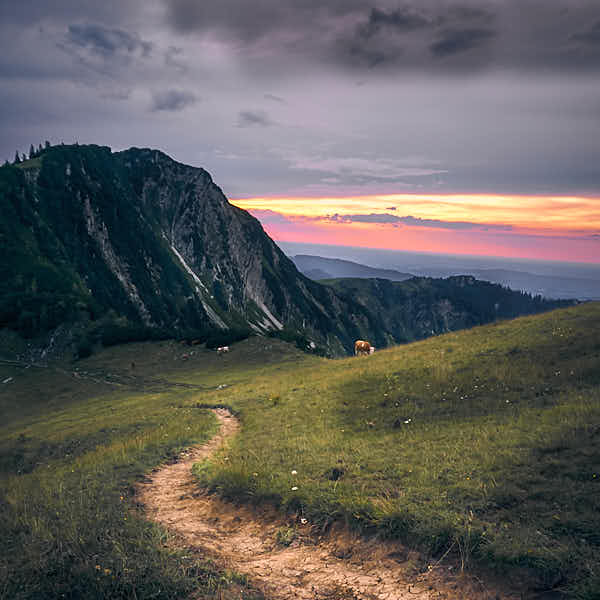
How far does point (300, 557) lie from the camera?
27.8ft

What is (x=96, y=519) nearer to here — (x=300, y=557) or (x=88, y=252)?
(x=300, y=557)

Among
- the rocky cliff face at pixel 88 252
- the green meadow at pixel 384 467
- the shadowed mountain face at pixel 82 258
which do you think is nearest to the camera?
the green meadow at pixel 384 467

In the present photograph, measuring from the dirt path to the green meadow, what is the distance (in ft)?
1.48

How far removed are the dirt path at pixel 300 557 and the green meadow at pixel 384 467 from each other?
0.45 m

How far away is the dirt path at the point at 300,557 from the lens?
709 centimetres

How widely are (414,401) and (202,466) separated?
9.69m

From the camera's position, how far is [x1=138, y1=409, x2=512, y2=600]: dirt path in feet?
23.3

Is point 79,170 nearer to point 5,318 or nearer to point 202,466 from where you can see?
point 5,318

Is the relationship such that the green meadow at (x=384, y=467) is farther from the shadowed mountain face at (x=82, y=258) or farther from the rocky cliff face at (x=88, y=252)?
the rocky cliff face at (x=88, y=252)

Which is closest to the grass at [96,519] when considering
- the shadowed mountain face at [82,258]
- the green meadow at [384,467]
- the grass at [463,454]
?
the green meadow at [384,467]

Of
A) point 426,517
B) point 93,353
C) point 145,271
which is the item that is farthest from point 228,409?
point 145,271

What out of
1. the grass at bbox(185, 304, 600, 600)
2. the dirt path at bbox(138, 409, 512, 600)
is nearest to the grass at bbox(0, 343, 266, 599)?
the dirt path at bbox(138, 409, 512, 600)

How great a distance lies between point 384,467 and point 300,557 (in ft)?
13.7

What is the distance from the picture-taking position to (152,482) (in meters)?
13.4
